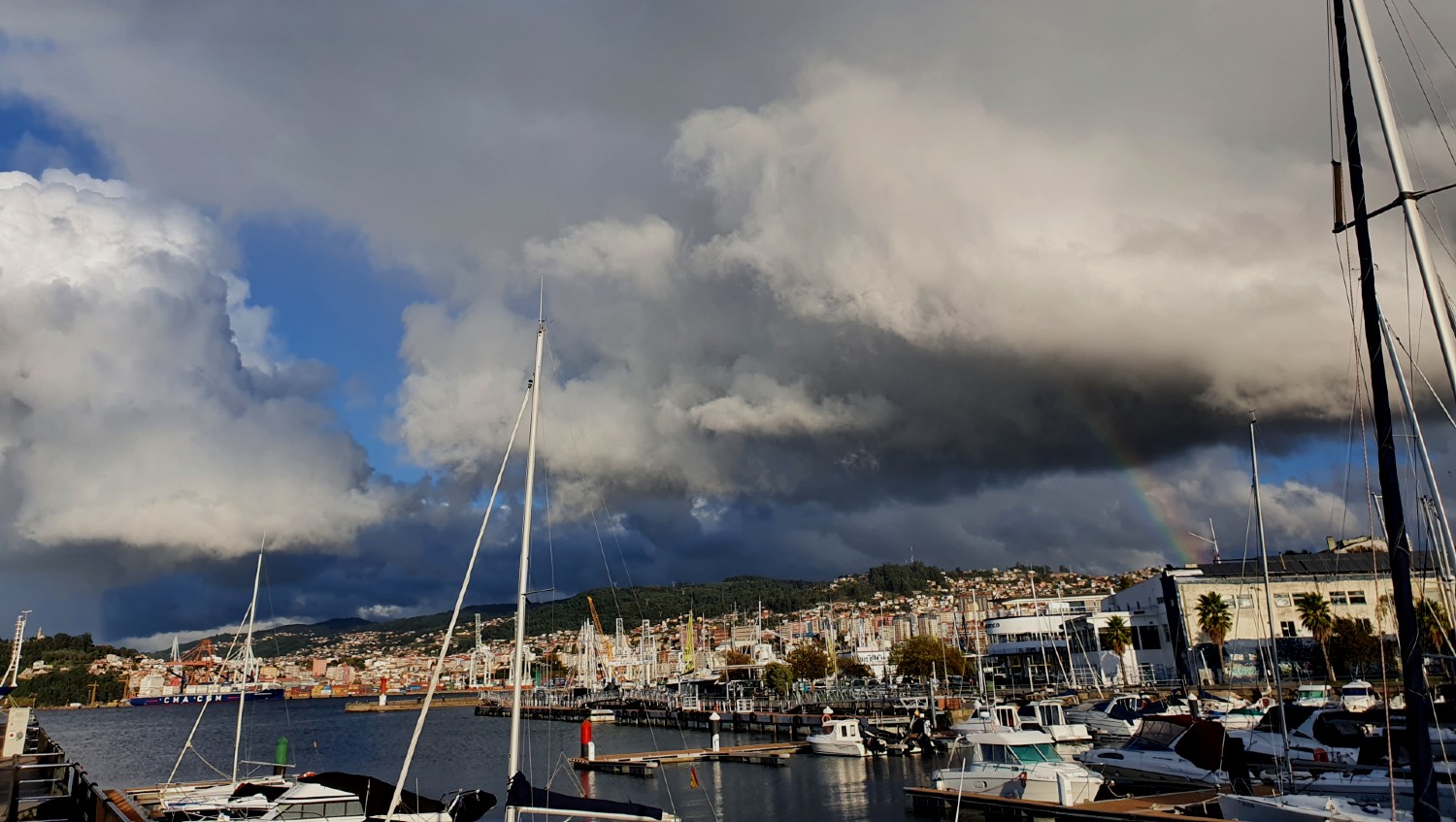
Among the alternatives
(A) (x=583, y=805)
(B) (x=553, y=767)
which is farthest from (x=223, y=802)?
(B) (x=553, y=767)

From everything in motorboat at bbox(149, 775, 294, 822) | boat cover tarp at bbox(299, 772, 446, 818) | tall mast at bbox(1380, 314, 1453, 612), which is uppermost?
tall mast at bbox(1380, 314, 1453, 612)

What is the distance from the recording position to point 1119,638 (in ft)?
315

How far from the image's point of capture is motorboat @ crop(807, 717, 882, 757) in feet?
205

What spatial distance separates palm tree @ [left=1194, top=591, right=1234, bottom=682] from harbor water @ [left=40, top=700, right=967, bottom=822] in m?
41.9

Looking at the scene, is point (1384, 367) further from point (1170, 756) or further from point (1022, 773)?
point (1170, 756)

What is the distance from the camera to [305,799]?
2881 cm

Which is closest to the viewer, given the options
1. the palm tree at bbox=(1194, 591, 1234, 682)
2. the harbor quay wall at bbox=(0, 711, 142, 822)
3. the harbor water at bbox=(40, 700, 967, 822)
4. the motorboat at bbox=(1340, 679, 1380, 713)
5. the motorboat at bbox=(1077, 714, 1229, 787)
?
the harbor quay wall at bbox=(0, 711, 142, 822)

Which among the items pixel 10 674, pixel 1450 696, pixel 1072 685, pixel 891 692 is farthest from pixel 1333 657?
pixel 10 674

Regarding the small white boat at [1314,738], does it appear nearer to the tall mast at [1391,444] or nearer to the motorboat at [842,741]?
the tall mast at [1391,444]

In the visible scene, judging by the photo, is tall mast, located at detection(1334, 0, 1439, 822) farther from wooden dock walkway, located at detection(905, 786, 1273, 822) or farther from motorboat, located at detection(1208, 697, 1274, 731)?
motorboat, located at detection(1208, 697, 1274, 731)

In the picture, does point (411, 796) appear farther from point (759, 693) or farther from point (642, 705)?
point (759, 693)

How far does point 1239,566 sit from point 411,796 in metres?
101

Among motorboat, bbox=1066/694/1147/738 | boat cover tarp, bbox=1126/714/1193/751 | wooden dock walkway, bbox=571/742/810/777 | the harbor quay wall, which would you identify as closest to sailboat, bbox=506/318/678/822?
the harbor quay wall

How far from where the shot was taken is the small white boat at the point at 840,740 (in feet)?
205
